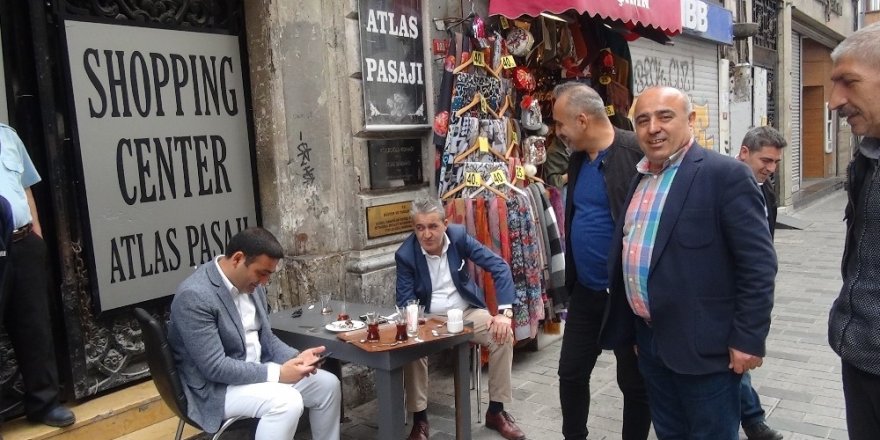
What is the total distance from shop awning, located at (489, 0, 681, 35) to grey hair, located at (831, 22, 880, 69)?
10.5ft

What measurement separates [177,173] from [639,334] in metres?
2.87

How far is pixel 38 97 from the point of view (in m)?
3.55

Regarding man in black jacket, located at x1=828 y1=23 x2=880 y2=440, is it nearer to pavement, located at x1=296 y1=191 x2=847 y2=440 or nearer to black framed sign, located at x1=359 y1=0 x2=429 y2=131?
pavement, located at x1=296 y1=191 x2=847 y2=440

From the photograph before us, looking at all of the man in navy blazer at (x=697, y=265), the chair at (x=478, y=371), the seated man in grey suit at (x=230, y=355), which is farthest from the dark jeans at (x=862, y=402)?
the chair at (x=478, y=371)

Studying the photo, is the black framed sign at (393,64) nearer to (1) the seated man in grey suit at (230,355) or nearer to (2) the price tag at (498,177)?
(2) the price tag at (498,177)

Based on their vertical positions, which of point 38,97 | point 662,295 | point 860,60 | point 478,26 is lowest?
point 662,295

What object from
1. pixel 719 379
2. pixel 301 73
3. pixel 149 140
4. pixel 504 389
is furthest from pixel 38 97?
pixel 719 379

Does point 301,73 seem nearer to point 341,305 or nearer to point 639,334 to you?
point 341,305

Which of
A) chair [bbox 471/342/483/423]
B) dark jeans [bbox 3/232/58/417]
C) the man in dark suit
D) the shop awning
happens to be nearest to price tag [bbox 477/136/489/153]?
the shop awning

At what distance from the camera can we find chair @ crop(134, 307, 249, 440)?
2.90m

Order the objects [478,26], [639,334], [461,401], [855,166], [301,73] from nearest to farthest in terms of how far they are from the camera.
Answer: [855,166]
[639,334]
[461,401]
[301,73]
[478,26]

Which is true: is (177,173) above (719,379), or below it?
above

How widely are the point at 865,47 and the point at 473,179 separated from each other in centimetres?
321

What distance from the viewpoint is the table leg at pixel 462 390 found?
11.5 ft
